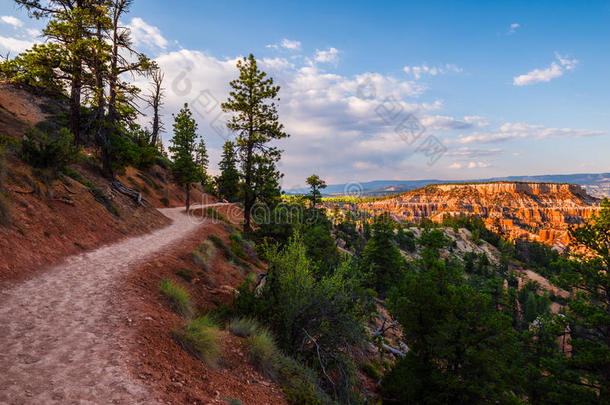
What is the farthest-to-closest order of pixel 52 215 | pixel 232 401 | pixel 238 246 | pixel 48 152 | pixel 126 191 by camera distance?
pixel 238 246
pixel 126 191
pixel 48 152
pixel 52 215
pixel 232 401

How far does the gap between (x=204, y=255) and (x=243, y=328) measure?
8.37m

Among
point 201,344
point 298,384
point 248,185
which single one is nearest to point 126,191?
point 248,185

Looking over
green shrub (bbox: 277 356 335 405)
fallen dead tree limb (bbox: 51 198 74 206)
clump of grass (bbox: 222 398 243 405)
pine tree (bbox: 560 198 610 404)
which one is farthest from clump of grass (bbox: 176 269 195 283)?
pine tree (bbox: 560 198 610 404)

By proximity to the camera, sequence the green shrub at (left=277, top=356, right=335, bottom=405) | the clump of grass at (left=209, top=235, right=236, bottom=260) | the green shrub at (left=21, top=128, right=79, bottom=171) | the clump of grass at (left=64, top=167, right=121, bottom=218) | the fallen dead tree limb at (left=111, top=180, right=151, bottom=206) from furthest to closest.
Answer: the fallen dead tree limb at (left=111, top=180, right=151, bottom=206) → the clump of grass at (left=209, top=235, right=236, bottom=260) → the clump of grass at (left=64, top=167, right=121, bottom=218) → the green shrub at (left=21, top=128, right=79, bottom=171) → the green shrub at (left=277, top=356, right=335, bottom=405)

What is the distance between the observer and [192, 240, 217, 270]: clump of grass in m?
13.8

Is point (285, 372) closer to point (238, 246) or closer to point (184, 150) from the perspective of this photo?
point (238, 246)

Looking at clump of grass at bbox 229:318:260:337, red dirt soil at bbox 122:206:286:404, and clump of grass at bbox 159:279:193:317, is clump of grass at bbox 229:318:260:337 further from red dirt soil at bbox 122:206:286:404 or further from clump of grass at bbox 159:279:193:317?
clump of grass at bbox 159:279:193:317

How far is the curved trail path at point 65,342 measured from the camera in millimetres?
3568

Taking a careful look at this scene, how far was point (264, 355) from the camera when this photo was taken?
20.9 feet

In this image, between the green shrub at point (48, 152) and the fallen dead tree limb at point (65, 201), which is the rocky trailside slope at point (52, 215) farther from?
the green shrub at point (48, 152)

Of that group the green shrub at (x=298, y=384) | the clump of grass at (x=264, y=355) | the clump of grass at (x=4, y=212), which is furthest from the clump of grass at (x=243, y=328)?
the clump of grass at (x=4, y=212)

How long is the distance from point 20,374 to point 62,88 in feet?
67.7

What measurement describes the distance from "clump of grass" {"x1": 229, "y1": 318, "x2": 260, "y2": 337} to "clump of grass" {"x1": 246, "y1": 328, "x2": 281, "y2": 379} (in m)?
0.51

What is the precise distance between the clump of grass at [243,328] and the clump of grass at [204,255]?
269 inches
